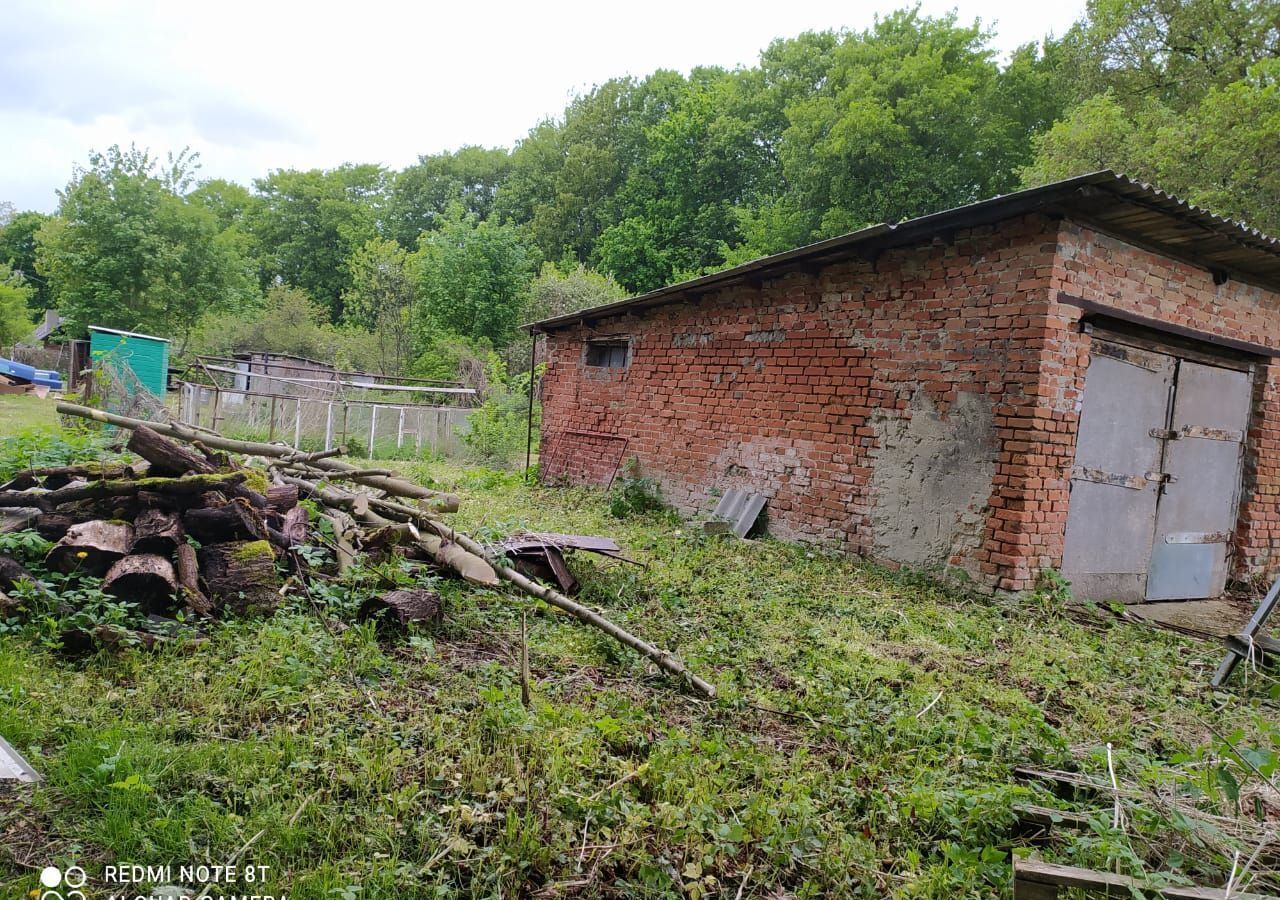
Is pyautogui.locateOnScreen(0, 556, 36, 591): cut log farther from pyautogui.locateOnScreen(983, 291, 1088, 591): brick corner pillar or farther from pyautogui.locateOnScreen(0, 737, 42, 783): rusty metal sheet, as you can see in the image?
pyautogui.locateOnScreen(983, 291, 1088, 591): brick corner pillar

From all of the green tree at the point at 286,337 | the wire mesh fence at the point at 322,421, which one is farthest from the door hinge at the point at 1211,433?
the green tree at the point at 286,337

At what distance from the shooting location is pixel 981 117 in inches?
1019

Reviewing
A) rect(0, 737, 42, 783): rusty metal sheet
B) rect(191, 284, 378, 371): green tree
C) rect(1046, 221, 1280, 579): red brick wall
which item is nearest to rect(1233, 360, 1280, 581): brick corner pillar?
rect(1046, 221, 1280, 579): red brick wall

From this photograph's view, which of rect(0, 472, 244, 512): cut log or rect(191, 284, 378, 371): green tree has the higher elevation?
rect(191, 284, 378, 371): green tree

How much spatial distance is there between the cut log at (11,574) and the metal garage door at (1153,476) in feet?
24.8

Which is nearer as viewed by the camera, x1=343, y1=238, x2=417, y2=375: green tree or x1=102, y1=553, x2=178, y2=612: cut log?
x1=102, y1=553, x2=178, y2=612: cut log

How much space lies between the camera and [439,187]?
4453cm

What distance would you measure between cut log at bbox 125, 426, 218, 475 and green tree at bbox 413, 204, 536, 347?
831 inches

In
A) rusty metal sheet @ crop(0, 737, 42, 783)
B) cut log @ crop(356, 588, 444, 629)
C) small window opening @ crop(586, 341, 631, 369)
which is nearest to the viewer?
rusty metal sheet @ crop(0, 737, 42, 783)

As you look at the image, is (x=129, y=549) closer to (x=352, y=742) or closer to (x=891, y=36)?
(x=352, y=742)

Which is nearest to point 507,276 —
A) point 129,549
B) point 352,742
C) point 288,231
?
point 129,549

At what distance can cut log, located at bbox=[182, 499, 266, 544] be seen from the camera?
447 centimetres

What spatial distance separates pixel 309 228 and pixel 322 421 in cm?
3523

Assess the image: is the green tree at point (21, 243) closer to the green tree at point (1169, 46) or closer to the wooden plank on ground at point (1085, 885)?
the green tree at point (1169, 46)
